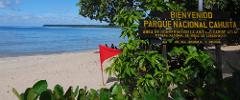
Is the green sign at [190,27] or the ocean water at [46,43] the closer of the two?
the green sign at [190,27]

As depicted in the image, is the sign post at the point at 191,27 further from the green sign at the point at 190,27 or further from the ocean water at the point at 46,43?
the ocean water at the point at 46,43

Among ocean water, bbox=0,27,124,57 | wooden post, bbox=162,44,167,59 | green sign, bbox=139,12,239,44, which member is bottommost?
ocean water, bbox=0,27,124,57

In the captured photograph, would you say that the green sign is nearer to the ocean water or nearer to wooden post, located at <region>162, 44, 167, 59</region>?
wooden post, located at <region>162, 44, 167, 59</region>

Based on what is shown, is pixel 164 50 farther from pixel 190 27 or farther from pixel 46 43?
pixel 46 43

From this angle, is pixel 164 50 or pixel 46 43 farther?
pixel 46 43

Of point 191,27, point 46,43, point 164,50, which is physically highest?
point 191,27

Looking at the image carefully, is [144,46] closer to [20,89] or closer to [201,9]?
[201,9]

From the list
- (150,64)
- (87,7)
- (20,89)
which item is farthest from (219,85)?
(87,7)

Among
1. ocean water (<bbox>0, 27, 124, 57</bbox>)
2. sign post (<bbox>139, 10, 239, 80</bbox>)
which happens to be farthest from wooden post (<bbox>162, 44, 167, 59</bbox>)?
ocean water (<bbox>0, 27, 124, 57</bbox>)

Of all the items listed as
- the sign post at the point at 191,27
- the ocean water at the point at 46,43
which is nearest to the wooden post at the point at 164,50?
the sign post at the point at 191,27

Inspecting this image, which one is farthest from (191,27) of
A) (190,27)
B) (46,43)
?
(46,43)

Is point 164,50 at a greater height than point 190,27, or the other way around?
point 190,27

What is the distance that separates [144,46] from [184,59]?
632mm

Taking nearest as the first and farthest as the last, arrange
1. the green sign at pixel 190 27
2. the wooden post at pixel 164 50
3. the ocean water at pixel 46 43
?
the green sign at pixel 190 27
the wooden post at pixel 164 50
the ocean water at pixel 46 43
